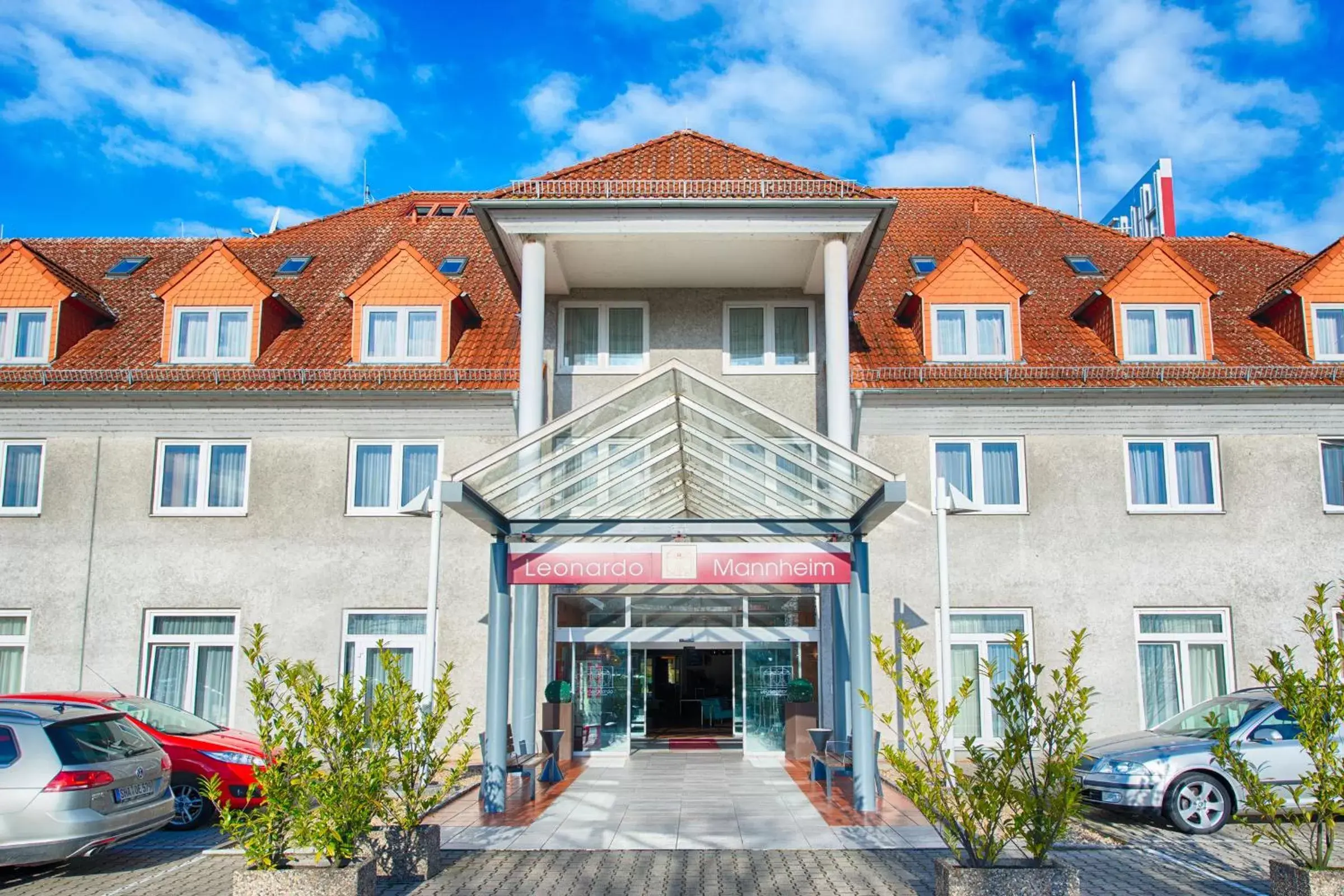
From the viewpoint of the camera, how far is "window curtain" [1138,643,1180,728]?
18.6 metres

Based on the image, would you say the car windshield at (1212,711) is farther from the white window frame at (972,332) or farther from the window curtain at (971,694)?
the white window frame at (972,332)

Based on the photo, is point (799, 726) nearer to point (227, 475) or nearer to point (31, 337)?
point (227, 475)

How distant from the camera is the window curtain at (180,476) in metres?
19.4

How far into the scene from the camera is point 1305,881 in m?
8.14

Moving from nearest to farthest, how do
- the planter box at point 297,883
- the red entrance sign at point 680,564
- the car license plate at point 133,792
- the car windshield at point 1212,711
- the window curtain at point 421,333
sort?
the planter box at point 297,883 < the car license plate at point 133,792 < the car windshield at point 1212,711 < the red entrance sign at point 680,564 < the window curtain at point 421,333

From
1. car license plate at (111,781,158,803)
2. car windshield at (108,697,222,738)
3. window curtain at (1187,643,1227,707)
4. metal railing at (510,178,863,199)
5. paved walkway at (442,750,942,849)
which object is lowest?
paved walkway at (442,750,942,849)

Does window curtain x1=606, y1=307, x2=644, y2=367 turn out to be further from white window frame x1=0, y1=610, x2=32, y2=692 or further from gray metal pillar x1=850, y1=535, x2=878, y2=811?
white window frame x1=0, y1=610, x2=32, y2=692

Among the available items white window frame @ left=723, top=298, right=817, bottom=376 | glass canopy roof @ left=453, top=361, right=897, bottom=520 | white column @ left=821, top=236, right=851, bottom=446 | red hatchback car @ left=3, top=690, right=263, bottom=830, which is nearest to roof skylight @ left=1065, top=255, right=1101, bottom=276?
white window frame @ left=723, top=298, right=817, bottom=376

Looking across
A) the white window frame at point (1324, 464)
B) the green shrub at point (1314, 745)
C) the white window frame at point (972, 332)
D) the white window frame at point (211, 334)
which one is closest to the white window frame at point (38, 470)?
the white window frame at point (211, 334)

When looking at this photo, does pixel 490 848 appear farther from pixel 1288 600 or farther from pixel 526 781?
pixel 1288 600

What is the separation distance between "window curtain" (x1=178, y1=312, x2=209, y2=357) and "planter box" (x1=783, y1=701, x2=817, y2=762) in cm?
1173

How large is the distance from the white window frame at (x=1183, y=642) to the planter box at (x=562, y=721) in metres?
8.94

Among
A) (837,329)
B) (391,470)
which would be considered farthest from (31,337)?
(837,329)

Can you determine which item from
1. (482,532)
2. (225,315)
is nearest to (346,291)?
(225,315)
